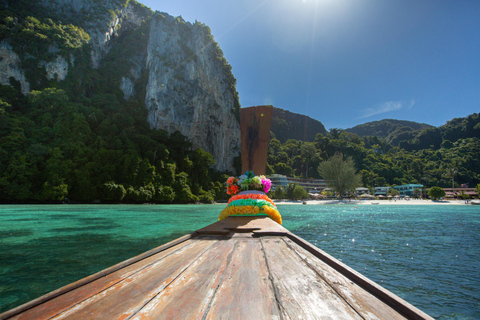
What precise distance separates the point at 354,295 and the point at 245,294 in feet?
2.37

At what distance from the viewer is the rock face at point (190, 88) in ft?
135

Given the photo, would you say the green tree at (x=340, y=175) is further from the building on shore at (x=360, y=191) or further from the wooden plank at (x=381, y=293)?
the wooden plank at (x=381, y=293)

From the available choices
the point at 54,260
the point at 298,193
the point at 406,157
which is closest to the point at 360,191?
the point at 298,193

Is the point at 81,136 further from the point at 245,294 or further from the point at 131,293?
the point at 245,294

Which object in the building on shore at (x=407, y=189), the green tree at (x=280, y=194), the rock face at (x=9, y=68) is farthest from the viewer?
the building on shore at (x=407, y=189)

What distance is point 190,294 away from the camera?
4.74ft

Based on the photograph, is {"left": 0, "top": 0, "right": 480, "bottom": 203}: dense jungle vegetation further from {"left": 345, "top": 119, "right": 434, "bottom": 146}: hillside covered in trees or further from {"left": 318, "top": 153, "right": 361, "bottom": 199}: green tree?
{"left": 345, "top": 119, "right": 434, "bottom": 146}: hillside covered in trees

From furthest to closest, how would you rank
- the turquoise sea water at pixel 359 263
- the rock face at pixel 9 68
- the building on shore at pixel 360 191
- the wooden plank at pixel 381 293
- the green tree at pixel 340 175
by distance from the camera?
the building on shore at pixel 360 191, the green tree at pixel 340 175, the rock face at pixel 9 68, the turquoise sea water at pixel 359 263, the wooden plank at pixel 381 293

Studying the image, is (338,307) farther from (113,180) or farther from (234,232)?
(113,180)

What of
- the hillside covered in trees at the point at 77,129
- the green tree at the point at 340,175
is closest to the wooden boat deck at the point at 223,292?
the hillside covered in trees at the point at 77,129

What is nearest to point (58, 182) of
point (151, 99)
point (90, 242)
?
point (151, 99)

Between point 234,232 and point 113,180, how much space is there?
30.1 metres

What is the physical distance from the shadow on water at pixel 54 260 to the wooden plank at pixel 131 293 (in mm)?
2100

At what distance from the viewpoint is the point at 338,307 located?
1.29 meters
